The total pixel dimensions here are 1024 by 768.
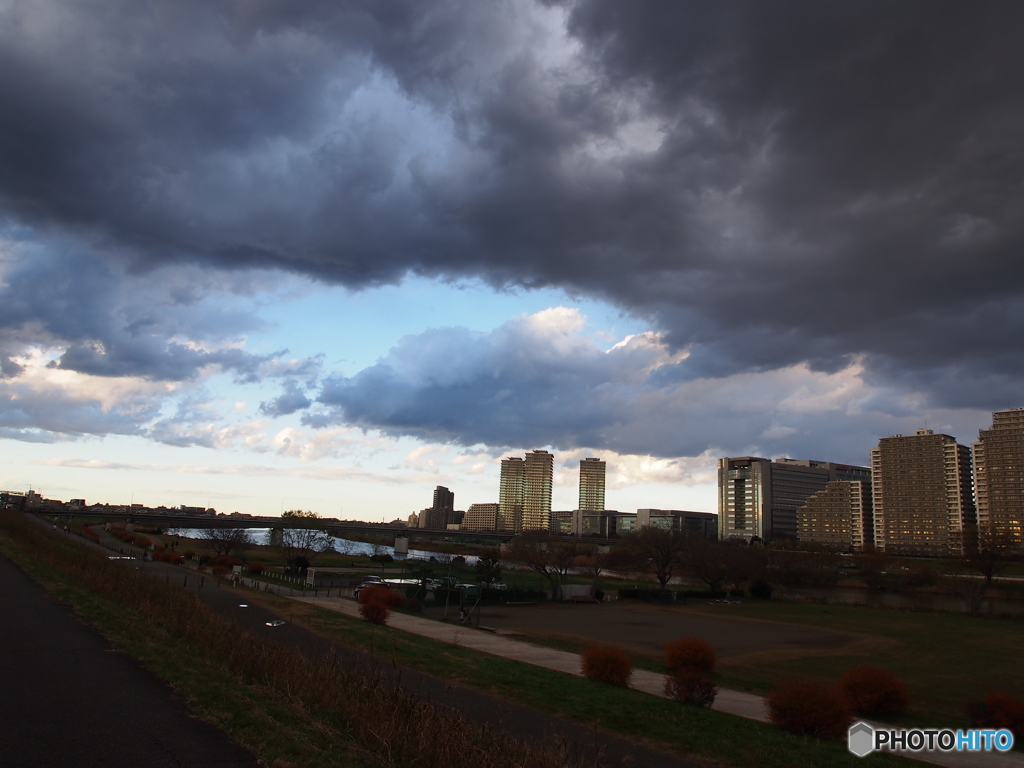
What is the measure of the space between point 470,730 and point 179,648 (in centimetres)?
1012

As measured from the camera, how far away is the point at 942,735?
16.8 metres

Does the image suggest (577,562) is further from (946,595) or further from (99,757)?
(99,757)

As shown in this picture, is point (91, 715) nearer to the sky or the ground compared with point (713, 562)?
nearer to the sky

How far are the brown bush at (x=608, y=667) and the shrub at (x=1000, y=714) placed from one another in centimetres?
1009

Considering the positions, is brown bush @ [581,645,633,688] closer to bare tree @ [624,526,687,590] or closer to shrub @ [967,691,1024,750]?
shrub @ [967,691,1024,750]

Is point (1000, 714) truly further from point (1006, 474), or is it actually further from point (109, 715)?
point (1006, 474)

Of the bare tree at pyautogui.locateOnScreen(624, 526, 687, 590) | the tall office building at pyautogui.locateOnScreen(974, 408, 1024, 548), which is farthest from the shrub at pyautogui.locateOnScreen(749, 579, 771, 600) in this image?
the tall office building at pyautogui.locateOnScreen(974, 408, 1024, 548)

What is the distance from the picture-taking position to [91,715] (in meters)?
9.87

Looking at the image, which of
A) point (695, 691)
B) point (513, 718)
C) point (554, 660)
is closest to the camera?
point (513, 718)

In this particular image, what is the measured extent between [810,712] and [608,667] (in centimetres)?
619

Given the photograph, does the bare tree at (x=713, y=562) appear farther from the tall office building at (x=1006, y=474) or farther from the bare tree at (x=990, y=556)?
the tall office building at (x=1006, y=474)

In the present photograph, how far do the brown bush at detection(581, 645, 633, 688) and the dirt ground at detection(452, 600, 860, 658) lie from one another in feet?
39.7

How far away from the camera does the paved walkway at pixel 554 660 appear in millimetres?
14906

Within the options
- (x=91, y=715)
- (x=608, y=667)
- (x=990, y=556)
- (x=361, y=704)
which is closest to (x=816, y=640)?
(x=608, y=667)
